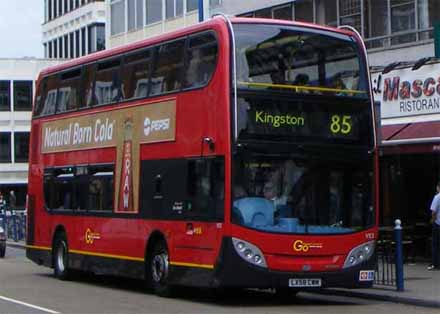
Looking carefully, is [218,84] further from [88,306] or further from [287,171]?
[88,306]

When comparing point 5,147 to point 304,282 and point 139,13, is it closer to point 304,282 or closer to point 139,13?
point 139,13

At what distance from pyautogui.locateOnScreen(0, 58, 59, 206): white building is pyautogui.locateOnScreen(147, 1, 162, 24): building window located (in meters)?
29.9

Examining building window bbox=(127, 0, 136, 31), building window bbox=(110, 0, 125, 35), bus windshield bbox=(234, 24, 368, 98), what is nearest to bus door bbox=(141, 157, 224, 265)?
bus windshield bbox=(234, 24, 368, 98)

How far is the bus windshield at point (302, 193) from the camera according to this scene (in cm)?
1498

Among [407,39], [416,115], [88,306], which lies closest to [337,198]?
[88,306]

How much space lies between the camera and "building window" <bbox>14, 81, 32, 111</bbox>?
71.1 meters

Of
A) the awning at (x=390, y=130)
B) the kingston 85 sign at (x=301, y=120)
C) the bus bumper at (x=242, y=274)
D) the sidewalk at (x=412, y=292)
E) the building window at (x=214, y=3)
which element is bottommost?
the sidewalk at (x=412, y=292)

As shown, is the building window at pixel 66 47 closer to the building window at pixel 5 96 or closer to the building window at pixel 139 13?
the building window at pixel 5 96

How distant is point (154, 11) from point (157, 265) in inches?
1035

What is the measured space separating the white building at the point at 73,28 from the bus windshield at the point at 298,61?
5256 centimetres

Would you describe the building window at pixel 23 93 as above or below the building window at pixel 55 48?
below

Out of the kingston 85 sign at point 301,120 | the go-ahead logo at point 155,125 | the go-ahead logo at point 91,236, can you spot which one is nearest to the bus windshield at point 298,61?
the kingston 85 sign at point 301,120

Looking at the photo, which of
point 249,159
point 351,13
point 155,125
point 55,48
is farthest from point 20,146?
point 249,159

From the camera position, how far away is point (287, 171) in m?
15.4
